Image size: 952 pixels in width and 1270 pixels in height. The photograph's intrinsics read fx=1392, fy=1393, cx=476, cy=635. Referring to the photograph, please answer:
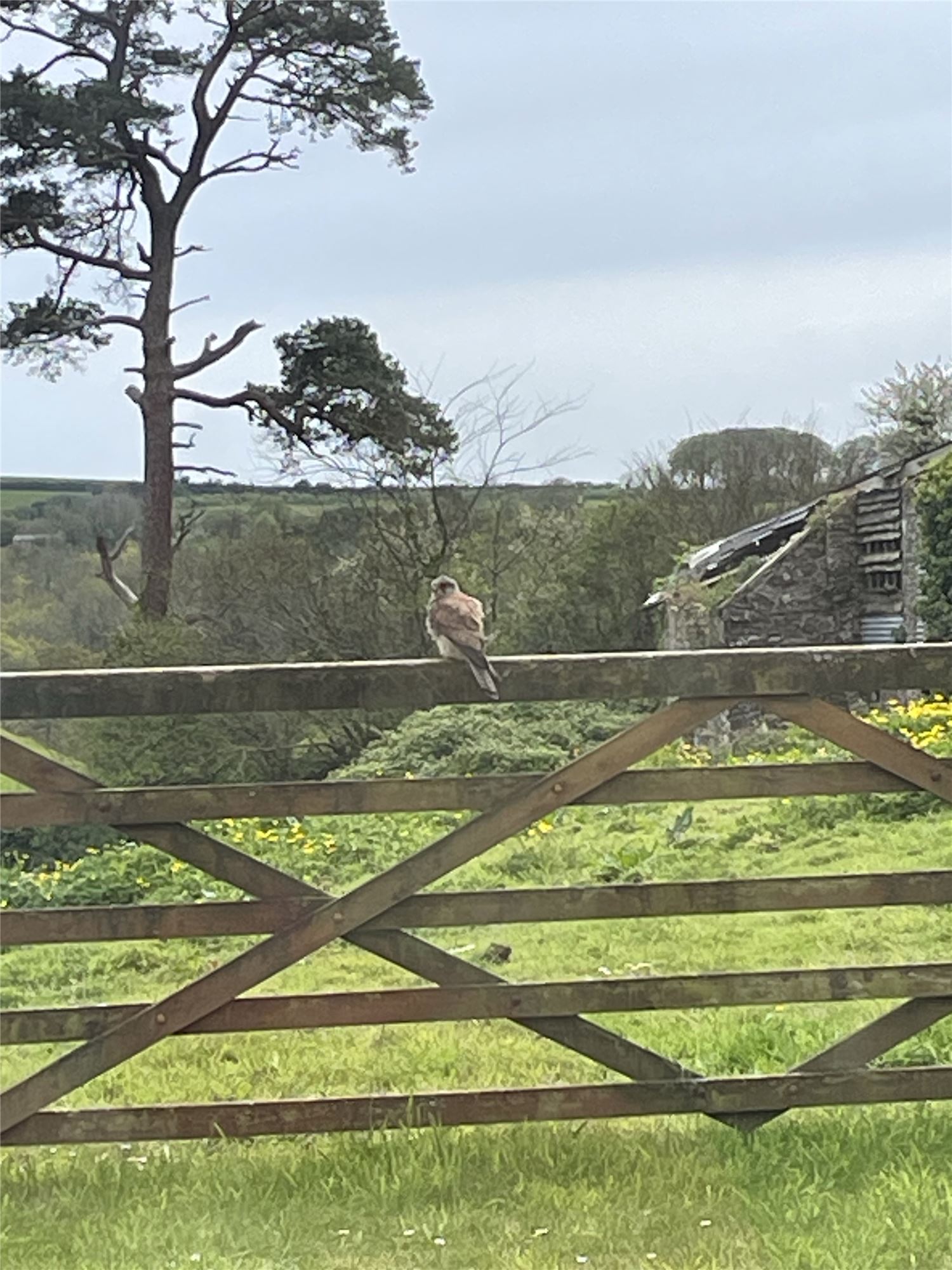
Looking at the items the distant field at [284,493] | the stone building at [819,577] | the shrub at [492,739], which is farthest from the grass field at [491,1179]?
the stone building at [819,577]

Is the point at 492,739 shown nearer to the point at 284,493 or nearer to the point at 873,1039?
the point at 284,493

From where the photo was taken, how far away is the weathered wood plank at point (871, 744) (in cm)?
196

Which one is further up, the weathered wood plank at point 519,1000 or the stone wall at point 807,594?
the stone wall at point 807,594

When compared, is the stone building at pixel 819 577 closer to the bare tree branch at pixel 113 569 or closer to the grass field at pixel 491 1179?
the bare tree branch at pixel 113 569

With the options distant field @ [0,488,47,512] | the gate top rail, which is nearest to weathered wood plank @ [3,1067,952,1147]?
the gate top rail

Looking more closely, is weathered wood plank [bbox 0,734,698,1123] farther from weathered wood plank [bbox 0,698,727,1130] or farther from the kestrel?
the kestrel

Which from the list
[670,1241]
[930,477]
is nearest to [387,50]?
[930,477]

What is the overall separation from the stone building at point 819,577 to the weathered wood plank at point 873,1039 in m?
5.87

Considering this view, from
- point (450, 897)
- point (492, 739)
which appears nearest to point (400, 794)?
point (450, 897)

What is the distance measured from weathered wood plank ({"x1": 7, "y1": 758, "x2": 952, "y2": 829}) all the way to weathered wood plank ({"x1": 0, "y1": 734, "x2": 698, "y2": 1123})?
0.03 metres

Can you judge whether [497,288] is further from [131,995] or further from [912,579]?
[131,995]

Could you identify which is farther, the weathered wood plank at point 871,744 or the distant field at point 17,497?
the distant field at point 17,497

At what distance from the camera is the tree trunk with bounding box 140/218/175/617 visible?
22.8 feet

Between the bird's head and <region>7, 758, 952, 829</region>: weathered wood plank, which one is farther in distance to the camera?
the bird's head
